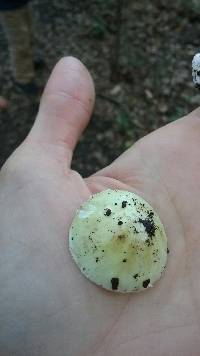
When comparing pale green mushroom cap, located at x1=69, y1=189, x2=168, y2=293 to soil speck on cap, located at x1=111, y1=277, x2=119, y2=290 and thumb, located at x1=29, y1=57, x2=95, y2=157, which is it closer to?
soil speck on cap, located at x1=111, y1=277, x2=119, y2=290

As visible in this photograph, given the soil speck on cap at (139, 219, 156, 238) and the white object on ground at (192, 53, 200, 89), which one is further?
the white object on ground at (192, 53, 200, 89)

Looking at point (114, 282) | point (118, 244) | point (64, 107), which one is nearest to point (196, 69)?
point (64, 107)

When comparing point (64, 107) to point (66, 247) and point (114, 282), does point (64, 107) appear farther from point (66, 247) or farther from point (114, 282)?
Answer: point (114, 282)

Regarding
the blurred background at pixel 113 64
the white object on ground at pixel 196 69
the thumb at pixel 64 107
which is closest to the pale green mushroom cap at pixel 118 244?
the thumb at pixel 64 107

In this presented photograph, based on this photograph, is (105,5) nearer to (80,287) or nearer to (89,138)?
(89,138)

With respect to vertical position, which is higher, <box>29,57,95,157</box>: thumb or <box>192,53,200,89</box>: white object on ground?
<box>192,53,200,89</box>: white object on ground

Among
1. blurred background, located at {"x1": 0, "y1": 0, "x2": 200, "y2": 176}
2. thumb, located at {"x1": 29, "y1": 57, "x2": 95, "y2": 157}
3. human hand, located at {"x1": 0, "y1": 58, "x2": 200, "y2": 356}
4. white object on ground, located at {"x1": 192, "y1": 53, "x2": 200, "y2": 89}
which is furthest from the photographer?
blurred background, located at {"x1": 0, "y1": 0, "x2": 200, "y2": 176}

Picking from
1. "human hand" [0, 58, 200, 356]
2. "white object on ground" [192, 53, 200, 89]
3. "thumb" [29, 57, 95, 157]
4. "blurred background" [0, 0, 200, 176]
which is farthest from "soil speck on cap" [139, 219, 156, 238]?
"blurred background" [0, 0, 200, 176]

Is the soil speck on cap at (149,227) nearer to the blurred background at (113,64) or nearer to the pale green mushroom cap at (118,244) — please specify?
the pale green mushroom cap at (118,244)
